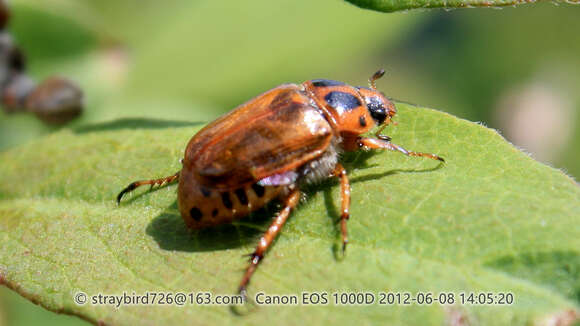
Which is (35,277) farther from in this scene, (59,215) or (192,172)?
(192,172)

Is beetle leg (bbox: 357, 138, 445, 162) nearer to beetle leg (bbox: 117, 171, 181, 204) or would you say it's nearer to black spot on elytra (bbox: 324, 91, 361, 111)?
black spot on elytra (bbox: 324, 91, 361, 111)

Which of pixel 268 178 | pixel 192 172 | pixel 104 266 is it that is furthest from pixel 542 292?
pixel 104 266

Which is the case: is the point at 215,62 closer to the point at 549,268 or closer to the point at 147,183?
the point at 147,183

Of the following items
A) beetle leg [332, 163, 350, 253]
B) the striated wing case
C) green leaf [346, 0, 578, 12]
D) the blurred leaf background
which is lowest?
the blurred leaf background

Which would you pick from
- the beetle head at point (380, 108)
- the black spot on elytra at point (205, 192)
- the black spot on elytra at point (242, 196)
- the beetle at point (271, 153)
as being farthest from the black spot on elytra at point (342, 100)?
the black spot on elytra at point (205, 192)

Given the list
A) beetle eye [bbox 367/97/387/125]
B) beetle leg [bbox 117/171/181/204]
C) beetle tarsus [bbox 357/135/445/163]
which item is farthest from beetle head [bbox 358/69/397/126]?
beetle leg [bbox 117/171/181/204]
